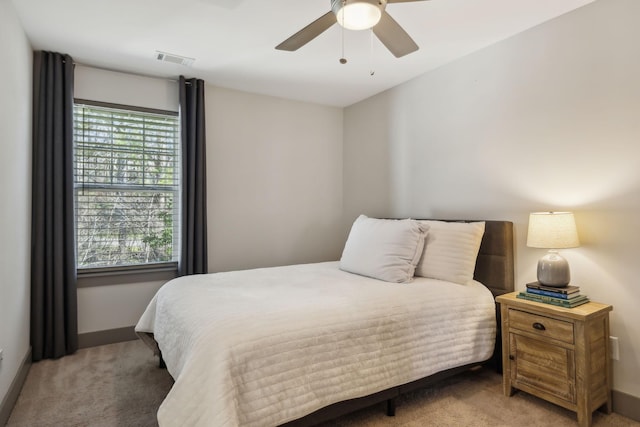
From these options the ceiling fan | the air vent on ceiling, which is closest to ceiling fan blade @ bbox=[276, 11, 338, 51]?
the ceiling fan

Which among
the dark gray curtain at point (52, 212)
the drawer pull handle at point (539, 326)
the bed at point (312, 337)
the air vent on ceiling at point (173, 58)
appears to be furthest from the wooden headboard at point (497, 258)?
the dark gray curtain at point (52, 212)

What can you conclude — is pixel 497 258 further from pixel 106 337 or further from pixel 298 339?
pixel 106 337

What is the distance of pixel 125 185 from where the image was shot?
324cm

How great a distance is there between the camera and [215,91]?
361 cm

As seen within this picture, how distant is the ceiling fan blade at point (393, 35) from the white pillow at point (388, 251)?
1.24 metres

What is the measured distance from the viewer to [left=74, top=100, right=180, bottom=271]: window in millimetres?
3092

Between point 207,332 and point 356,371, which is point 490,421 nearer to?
point 356,371

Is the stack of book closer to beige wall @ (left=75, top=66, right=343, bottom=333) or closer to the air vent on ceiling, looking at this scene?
beige wall @ (left=75, top=66, right=343, bottom=333)

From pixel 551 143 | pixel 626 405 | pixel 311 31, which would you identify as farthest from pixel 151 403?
pixel 551 143

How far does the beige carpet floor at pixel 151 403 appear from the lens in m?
1.96

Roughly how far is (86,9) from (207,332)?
2140 mm

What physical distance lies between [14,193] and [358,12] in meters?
2.35

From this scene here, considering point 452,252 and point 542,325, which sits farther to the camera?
point 452,252

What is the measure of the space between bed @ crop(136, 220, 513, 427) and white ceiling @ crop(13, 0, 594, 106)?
1401 millimetres
